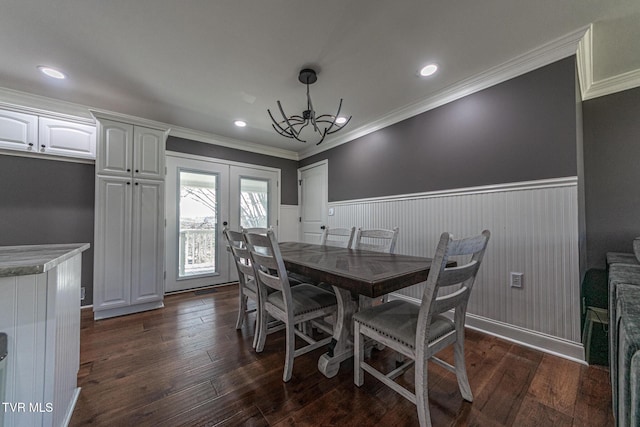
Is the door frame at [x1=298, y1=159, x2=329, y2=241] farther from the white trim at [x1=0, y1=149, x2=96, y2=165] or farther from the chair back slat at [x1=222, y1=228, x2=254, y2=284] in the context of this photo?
the white trim at [x1=0, y1=149, x2=96, y2=165]

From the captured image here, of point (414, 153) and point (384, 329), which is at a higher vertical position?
point (414, 153)

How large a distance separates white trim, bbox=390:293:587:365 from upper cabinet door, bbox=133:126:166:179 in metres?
3.64

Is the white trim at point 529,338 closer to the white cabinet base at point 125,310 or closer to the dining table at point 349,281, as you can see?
the dining table at point 349,281

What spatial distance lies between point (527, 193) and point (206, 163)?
3.87m

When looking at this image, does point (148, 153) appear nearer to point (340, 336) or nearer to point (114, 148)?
point (114, 148)

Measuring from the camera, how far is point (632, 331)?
642mm

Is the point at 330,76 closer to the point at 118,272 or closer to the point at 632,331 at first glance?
the point at 632,331

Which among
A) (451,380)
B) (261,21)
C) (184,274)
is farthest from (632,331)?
(184,274)

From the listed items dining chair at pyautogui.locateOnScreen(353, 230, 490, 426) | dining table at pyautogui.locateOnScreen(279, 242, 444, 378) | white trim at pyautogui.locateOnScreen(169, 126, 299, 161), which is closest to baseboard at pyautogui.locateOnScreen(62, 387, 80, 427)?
dining table at pyautogui.locateOnScreen(279, 242, 444, 378)

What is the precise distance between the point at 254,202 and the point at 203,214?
33.3 inches

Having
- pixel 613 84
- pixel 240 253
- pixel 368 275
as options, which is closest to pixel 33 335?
pixel 240 253

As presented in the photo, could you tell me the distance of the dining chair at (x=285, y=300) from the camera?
140cm

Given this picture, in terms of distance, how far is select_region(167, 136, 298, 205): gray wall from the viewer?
3.42 m

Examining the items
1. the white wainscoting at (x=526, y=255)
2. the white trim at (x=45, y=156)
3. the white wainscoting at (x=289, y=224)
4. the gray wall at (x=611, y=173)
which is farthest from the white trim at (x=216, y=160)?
the gray wall at (x=611, y=173)
